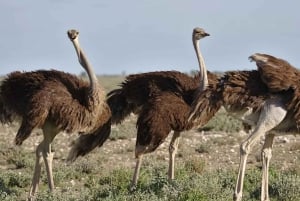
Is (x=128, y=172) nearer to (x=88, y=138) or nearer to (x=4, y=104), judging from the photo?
(x=88, y=138)

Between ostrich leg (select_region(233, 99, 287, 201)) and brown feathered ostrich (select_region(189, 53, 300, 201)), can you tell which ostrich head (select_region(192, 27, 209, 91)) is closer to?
brown feathered ostrich (select_region(189, 53, 300, 201))

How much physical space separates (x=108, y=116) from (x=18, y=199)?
5.10 feet

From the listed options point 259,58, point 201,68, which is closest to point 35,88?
point 201,68

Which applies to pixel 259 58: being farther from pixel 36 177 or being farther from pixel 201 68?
pixel 36 177

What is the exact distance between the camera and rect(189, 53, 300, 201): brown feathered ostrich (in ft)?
29.5

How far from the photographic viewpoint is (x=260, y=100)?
29.8 ft

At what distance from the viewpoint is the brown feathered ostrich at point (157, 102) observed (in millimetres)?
10398

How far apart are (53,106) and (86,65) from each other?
2.50ft

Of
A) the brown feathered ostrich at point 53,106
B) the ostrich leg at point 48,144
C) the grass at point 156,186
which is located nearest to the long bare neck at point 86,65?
the brown feathered ostrich at point 53,106

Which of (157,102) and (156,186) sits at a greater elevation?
(157,102)

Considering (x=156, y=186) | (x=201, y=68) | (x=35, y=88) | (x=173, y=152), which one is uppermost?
(x=201, y=68)

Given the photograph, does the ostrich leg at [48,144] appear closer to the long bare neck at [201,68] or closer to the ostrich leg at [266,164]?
the long bare neck at [201,68]

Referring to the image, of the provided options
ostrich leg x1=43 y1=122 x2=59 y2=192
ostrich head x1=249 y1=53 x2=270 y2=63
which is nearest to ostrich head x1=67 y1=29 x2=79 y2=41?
ostrich leg x1=43 y1=122 x2=59 y2=192

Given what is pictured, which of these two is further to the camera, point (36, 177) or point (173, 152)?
point (173, 152)
